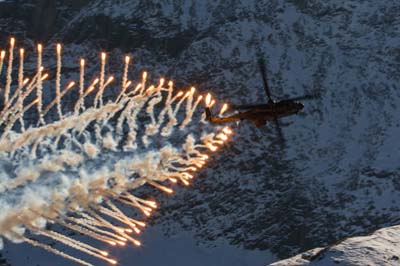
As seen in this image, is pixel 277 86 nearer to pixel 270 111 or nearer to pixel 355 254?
pixel 355 254

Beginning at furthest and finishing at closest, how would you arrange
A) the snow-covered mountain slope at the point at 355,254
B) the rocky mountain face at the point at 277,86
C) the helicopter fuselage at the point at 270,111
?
the rocky mountain face at the point at 277,86, the snow-covered mountain slope at the point at 355,254, the helicopter fuselage at the point at 270,111

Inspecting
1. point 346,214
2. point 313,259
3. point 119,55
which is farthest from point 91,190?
point 119,55

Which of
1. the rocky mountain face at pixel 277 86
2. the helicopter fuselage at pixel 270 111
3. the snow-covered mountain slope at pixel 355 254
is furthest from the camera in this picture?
the rocky mountain face at pixel 277 86

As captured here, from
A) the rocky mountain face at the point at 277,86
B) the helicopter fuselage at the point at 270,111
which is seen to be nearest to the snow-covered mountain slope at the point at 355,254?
the helicopter fuselage at the point at 270,111

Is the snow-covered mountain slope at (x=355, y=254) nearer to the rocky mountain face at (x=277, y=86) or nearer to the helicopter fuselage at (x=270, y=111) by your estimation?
the helicopter fuselage at (x=270, y=111)

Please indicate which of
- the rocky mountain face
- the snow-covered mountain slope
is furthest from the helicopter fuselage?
the rocky mountain face
